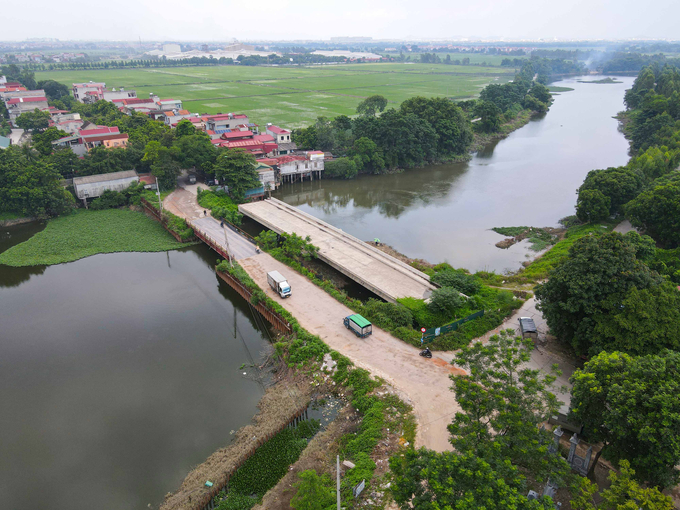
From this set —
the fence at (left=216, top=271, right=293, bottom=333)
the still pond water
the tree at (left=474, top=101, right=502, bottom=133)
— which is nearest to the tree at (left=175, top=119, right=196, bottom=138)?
the still pond water

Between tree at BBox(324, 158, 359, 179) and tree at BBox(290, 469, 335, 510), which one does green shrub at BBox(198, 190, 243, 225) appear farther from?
tree at BBox(290, 469, 335, 510)

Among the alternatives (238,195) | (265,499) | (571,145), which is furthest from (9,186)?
(571,145)

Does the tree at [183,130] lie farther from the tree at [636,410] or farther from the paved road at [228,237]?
the tree at [636,410]

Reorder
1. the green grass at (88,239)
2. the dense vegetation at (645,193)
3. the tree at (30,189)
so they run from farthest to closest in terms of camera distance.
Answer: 1. the tree at (30,189)
2. the green grass at (88,239)
3. the dense vegetation at (645,193)

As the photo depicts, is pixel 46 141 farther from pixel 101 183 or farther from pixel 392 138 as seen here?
pixel 392 138

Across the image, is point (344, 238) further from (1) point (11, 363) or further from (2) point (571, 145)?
(2) point (571, 145)

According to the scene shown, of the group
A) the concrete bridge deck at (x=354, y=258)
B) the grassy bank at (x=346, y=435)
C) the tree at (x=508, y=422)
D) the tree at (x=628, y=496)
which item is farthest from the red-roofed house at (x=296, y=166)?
the tree at (x=628, y=496)
